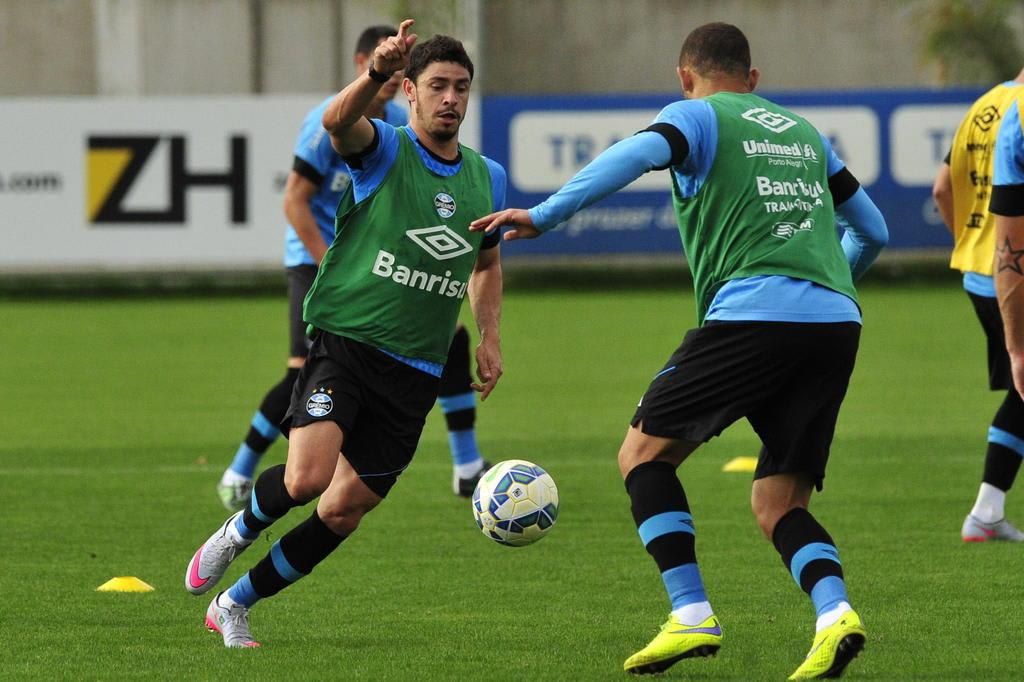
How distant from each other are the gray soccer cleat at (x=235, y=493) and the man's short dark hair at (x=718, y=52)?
407 cm

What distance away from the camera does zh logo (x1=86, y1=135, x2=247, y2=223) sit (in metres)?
21.9

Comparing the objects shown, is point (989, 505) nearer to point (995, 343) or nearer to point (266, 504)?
point (995, 343)

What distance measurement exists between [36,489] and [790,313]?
539 cm

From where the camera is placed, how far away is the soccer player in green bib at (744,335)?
502 centimetres

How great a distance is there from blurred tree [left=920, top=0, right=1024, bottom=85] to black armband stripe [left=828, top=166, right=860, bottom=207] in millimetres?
24888

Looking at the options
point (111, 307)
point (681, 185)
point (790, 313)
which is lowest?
point (111, 307)

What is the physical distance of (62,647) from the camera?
18.3 ft

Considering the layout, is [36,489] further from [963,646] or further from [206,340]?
[206,340]

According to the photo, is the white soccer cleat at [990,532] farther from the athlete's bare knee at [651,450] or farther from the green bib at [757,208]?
the athlete's bare knee at [651,450]

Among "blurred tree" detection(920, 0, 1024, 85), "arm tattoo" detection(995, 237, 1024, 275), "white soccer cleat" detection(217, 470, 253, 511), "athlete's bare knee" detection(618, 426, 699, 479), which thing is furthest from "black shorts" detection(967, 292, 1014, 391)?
"blurred tree" detection(920, 0, 1024, 85)

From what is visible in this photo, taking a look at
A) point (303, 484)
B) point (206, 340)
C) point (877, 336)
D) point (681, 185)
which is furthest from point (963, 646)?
point (206, 340)

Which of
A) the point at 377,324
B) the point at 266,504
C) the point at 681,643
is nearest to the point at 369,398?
the point at 377,324

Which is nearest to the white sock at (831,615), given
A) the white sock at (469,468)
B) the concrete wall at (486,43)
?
the white sock at (469,468)

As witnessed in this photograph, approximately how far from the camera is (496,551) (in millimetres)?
7340
